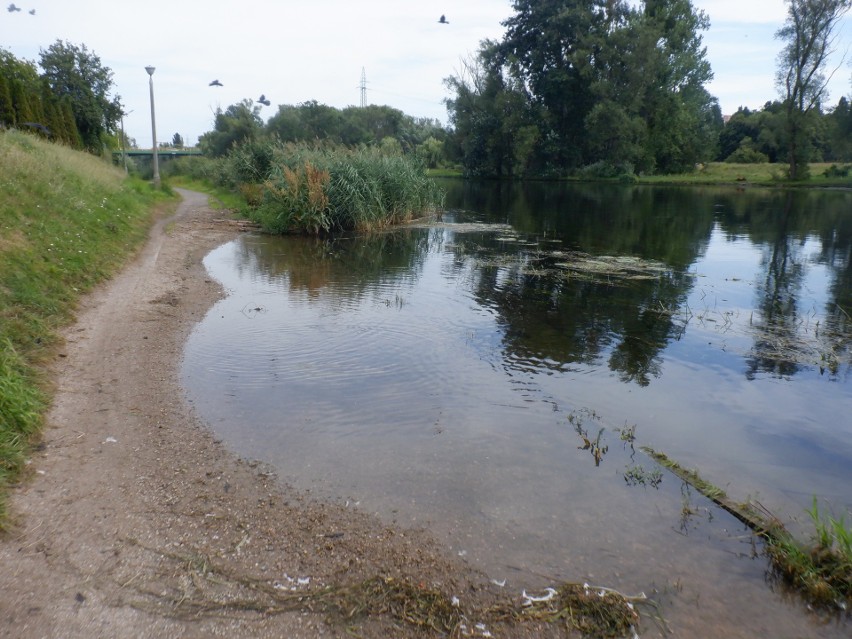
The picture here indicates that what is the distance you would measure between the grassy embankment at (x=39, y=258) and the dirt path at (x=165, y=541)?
0.24m

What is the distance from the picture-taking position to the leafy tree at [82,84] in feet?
130

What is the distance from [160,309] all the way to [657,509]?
25.5 ft

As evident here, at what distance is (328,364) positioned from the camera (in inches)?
299

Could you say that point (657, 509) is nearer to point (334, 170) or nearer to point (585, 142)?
point (334, 170)

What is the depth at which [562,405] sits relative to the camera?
6.53 meters

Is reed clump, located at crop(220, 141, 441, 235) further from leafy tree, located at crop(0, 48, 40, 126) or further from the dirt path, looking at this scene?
the dirt path

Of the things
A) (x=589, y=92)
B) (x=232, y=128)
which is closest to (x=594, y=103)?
(x=589, y=92)

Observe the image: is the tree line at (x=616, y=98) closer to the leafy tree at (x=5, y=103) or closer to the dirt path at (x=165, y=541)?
the leafy tree at (x=5, y=103)

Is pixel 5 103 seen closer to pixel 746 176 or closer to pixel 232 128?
pixel 232 128

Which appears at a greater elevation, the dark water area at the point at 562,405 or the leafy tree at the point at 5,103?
the leafy tree at the point at 5,103

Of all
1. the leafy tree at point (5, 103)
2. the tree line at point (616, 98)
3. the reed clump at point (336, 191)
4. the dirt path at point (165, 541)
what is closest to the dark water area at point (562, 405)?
the dirt path at point (165, 541)

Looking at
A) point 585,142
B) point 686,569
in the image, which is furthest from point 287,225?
point 585,142

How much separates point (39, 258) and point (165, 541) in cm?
711

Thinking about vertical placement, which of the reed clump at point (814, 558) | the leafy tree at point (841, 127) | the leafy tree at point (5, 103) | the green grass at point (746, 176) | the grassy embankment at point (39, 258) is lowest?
the reed clump at point (814, 558)
